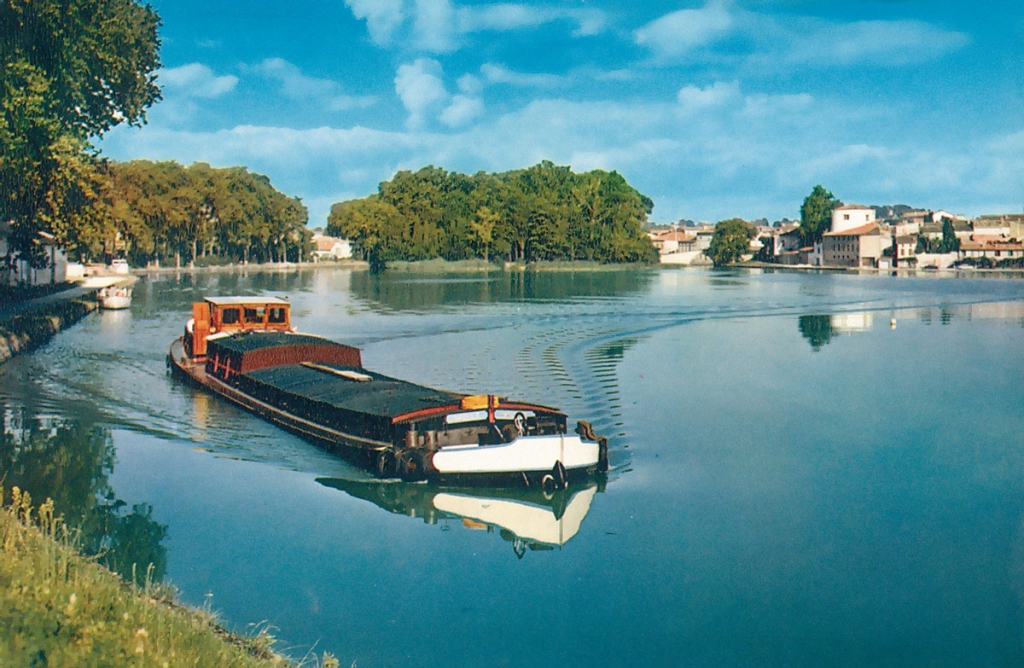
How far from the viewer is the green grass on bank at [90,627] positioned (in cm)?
827

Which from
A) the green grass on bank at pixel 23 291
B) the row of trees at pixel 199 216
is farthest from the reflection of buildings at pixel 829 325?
the row of trees at pixel 199 216

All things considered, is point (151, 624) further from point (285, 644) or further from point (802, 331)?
point (802, 331)

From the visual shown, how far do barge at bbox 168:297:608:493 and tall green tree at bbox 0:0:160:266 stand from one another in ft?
37.7

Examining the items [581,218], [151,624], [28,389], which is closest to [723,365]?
[28,389]

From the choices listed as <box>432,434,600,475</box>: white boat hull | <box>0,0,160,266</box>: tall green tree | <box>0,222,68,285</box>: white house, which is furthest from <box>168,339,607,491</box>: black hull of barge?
<box>0,222,68,285</box>: white house

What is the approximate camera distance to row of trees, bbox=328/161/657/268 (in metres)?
162

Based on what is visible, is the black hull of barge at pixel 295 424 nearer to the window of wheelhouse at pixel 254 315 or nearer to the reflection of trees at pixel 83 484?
the window of wheelhouse at pixel 254 315

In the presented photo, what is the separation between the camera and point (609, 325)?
53438mm

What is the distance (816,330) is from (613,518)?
3884 centimetres

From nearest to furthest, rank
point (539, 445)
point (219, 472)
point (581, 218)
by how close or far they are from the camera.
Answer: point (539, 445) < point (219, 472) < point (581, 218)

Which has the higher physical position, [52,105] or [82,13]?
[82,13]

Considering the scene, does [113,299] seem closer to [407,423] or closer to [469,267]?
[407,423]

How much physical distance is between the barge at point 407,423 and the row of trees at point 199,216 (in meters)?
64.2

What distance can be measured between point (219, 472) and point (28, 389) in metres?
14.0
